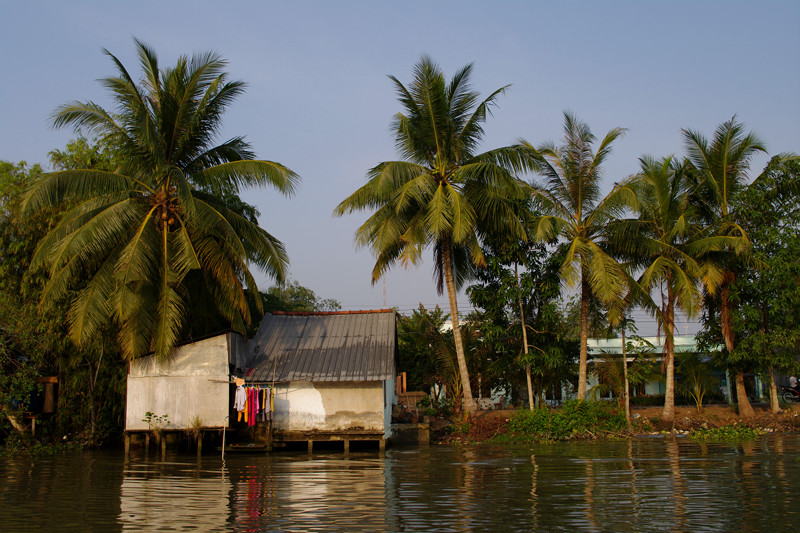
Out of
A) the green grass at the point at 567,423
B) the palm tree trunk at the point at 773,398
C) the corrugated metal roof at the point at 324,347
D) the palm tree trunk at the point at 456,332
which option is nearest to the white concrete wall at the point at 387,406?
the corrugated metal roof at the point at 324,347

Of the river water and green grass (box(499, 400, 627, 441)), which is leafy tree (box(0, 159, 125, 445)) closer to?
the river water

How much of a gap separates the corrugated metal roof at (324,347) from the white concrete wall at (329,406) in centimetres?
40

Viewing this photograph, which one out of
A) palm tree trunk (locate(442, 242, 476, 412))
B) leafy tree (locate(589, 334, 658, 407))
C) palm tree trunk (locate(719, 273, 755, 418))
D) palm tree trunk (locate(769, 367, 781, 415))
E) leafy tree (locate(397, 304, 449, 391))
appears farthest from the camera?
leafy tree (locate(397, 304, 449, 391))

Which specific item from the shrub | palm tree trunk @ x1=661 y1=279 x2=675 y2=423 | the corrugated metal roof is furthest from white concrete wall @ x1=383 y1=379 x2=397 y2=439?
palm tree trunk @ x1=661 y1=279 x2=675 y2=423

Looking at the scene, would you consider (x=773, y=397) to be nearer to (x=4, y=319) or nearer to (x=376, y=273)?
(x=376, y=273)

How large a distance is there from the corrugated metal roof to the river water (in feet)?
7.65

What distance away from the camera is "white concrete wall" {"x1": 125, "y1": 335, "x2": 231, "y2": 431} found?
17.2 meters

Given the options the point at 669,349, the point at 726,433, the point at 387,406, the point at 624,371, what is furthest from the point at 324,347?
the point at 726,433

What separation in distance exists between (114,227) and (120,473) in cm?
605

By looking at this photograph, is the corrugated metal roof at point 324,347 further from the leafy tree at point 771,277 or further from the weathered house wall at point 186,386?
the leafy tree at point 771,277

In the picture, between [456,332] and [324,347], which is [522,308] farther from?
[324,347]

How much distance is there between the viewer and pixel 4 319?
17.8m

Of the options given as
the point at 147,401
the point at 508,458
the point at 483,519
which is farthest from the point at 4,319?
the point at 483,519

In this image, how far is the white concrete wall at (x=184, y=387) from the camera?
17188mm
